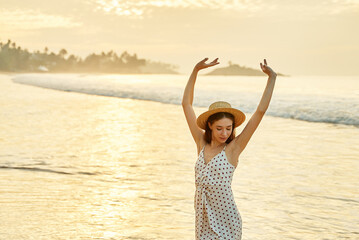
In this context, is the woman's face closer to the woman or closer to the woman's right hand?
the woman

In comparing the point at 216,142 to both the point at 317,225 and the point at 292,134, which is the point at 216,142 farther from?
the point at 292,134

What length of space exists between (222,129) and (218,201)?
0.45 meters

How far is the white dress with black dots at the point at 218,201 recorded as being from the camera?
300cm

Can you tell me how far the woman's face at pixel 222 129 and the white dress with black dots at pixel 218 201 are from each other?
3.8 inches

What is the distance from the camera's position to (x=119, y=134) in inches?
452

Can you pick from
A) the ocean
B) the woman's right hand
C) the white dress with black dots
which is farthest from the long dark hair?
the ocean

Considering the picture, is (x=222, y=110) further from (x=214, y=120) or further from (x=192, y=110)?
(x=192, y=110)

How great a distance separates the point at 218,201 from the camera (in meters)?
3.01

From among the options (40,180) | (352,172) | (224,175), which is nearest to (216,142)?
(224,175)

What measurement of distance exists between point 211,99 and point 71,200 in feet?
62.6

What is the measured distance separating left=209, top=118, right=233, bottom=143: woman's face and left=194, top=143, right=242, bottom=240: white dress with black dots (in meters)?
0.10

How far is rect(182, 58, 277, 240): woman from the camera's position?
3.01m

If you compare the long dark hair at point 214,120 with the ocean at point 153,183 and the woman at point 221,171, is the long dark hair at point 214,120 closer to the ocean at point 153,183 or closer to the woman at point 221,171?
the woman at point 221,171

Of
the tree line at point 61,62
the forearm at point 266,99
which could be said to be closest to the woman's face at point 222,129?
the forearm at point 266,99
